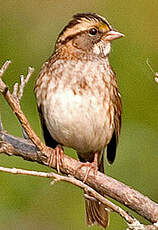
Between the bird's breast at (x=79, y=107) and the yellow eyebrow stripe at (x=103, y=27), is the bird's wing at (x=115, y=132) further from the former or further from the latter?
the yellow eyebrow stripe at (x=103, y=27)

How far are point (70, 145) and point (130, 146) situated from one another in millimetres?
1012

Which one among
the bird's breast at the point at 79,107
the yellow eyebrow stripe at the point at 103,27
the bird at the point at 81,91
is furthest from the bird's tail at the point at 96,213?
the yellow eyebrow stripe at the point at 103,27

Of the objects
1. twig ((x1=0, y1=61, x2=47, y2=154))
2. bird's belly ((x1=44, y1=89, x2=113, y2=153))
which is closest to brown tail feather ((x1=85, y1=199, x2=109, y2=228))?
bird's belly ((x1=44, y1=89, x2=113, y2=153))

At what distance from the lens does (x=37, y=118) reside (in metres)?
7.50

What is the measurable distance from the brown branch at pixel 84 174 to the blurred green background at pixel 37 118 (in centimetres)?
125

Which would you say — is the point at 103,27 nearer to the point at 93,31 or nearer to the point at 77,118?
the point at 93,31

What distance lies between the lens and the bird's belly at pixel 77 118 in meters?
6.29

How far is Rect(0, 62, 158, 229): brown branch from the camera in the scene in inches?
220

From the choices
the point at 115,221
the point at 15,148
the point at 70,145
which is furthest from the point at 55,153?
the point at 115,221

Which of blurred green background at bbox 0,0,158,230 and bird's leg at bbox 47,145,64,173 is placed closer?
bird's leg at bbox 47,145,64,173

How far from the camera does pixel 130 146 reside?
297 inches

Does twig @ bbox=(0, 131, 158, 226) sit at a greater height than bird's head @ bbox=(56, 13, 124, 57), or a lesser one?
lesser

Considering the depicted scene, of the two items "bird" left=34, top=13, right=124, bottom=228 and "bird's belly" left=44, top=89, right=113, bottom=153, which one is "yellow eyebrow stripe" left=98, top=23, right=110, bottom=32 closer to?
"bird" left=34, top=13, right=124, bottom=228

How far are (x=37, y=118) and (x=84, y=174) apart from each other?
1.54 m
